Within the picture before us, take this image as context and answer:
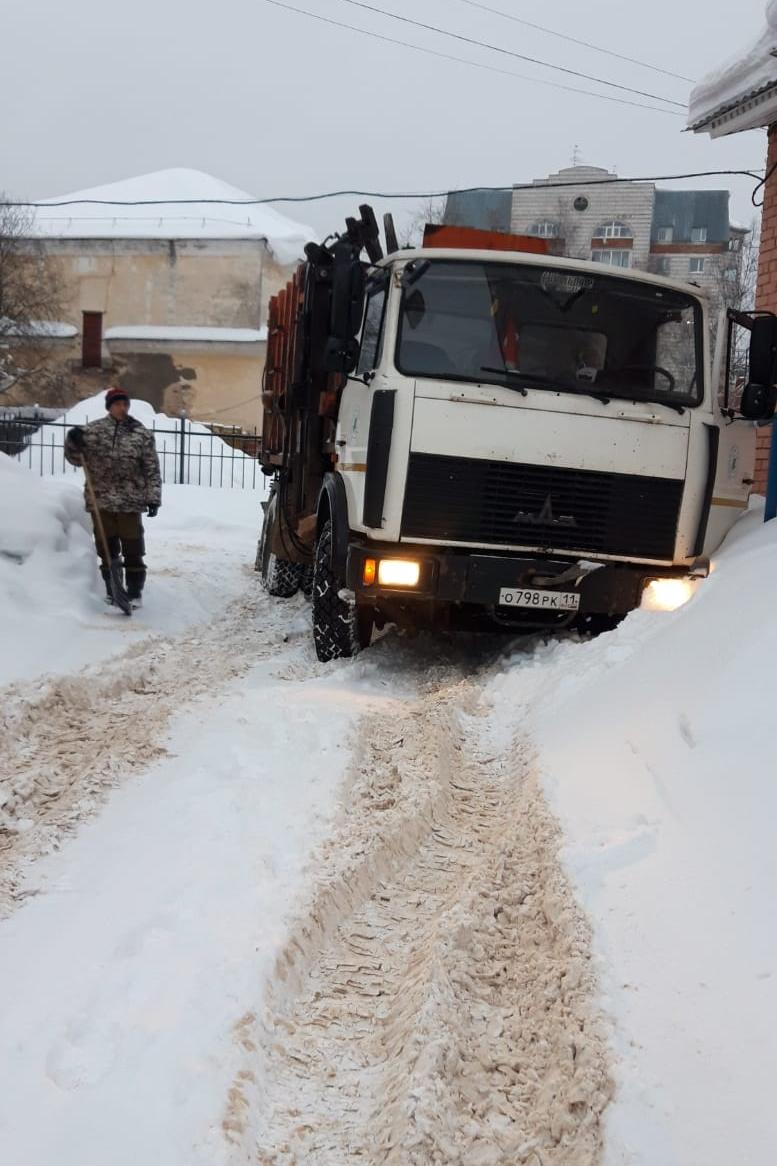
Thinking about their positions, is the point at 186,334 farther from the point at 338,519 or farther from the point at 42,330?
the point at 338,519

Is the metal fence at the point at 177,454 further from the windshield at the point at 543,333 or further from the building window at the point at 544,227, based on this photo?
the building window at the point at 544,227

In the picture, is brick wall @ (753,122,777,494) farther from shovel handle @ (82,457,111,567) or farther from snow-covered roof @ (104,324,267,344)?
snow-covered roof @ (104,324,267,344)

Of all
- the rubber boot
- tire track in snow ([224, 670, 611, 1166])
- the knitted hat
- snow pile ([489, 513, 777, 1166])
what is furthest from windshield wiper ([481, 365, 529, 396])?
the rubber boot

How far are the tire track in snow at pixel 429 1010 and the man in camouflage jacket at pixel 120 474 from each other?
195 inches

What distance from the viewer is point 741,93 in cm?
895

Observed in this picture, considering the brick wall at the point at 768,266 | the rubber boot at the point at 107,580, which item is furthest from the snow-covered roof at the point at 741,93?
the rubber boot at the point at 107,580

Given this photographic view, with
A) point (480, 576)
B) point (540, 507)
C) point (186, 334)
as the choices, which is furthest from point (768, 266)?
point (186, 334)

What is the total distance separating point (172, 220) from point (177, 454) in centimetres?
1970

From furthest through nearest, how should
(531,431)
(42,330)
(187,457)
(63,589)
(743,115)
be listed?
1. (42,330)
2. (187,457)
3. (743,115)
4. (63,589)
5. (531,431)

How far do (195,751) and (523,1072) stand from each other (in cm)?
259

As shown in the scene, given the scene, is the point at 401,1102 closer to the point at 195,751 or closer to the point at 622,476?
the point at 195,751

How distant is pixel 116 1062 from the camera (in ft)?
8.03

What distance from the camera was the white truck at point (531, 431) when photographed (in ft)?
20.2

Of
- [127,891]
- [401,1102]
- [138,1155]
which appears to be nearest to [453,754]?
[127,891]
